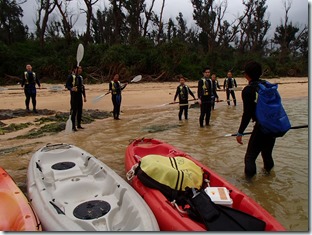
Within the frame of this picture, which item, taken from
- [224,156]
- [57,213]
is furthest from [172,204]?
[224,156]

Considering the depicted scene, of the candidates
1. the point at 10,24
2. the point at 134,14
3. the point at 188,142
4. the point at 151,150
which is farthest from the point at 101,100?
the point at 10,24

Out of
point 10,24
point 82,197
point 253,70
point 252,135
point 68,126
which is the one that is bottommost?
point 82,197

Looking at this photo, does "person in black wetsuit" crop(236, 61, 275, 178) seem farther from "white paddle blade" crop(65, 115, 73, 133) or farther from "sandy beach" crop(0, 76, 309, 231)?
"white paddle blade" crop(65, 115, 73, 133)

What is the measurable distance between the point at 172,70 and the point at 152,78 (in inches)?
71.5

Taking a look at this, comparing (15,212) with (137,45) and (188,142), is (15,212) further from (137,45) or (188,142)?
(137,45)

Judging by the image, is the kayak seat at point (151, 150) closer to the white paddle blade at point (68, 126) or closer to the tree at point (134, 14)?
the white paddle blade at point (68, 126)

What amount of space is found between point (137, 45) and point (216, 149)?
16593 mm

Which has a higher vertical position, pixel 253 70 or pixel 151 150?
pixel 253 70

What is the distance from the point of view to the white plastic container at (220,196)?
2.67 m

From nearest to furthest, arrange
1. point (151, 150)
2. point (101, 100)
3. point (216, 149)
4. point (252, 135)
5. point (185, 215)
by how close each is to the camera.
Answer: point (185, 215)
point (252, 135)
point (151, 150)
point (216, 149)
point (101, 100)

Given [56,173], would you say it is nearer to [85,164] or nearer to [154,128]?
[85,164]

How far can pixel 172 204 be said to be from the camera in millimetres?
2701

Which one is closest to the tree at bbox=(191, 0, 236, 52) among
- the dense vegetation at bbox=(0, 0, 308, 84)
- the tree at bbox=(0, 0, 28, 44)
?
the dense vegetation at bbox=(0, 0, 308, 84)

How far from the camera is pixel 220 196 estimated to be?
274 centimetres
